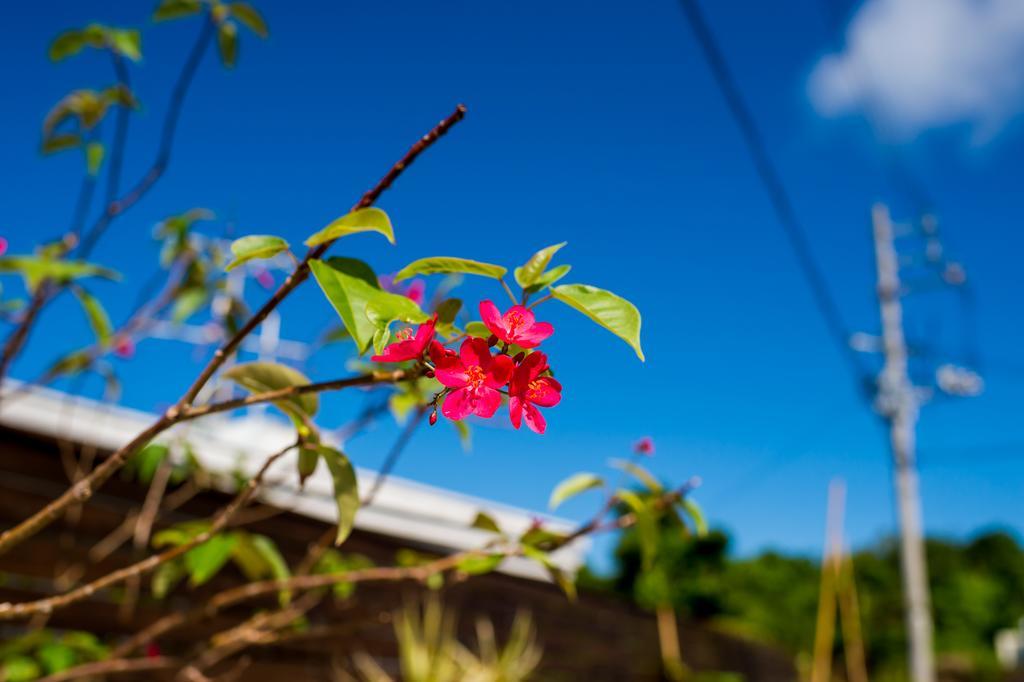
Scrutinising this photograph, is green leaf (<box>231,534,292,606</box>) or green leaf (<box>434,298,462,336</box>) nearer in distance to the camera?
green leaf (<box>434,298,462,336</box>)

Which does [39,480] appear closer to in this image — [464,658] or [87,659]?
[87,659]

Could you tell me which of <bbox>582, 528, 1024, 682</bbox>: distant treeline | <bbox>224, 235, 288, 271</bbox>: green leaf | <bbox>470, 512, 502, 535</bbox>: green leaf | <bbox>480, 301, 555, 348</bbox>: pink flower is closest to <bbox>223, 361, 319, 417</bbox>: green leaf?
<bbox>224, 235, 288, 271</bbox>: green leaf

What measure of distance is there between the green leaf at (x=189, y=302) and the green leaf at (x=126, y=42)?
0.52 metres

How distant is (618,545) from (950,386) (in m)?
5.18

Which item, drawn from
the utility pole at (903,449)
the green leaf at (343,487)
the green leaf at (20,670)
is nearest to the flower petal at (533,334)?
the green leaf at (343,487)

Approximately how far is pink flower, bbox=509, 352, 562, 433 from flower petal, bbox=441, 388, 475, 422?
0.03 metres

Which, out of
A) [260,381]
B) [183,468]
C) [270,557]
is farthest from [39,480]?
[260,381]

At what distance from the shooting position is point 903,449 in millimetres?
8555

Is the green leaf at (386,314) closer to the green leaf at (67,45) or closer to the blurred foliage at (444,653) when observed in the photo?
the green leaf at (67,45)

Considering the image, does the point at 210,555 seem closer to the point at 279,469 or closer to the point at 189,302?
the point at 189,302

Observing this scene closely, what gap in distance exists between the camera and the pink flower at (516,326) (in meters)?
0.48

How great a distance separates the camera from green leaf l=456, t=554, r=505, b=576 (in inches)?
35.5

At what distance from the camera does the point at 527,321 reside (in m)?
0.50

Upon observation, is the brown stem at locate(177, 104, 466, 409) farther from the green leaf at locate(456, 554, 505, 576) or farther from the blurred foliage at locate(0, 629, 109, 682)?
the blurred foliage at locate(0, 629, 109, 682)
